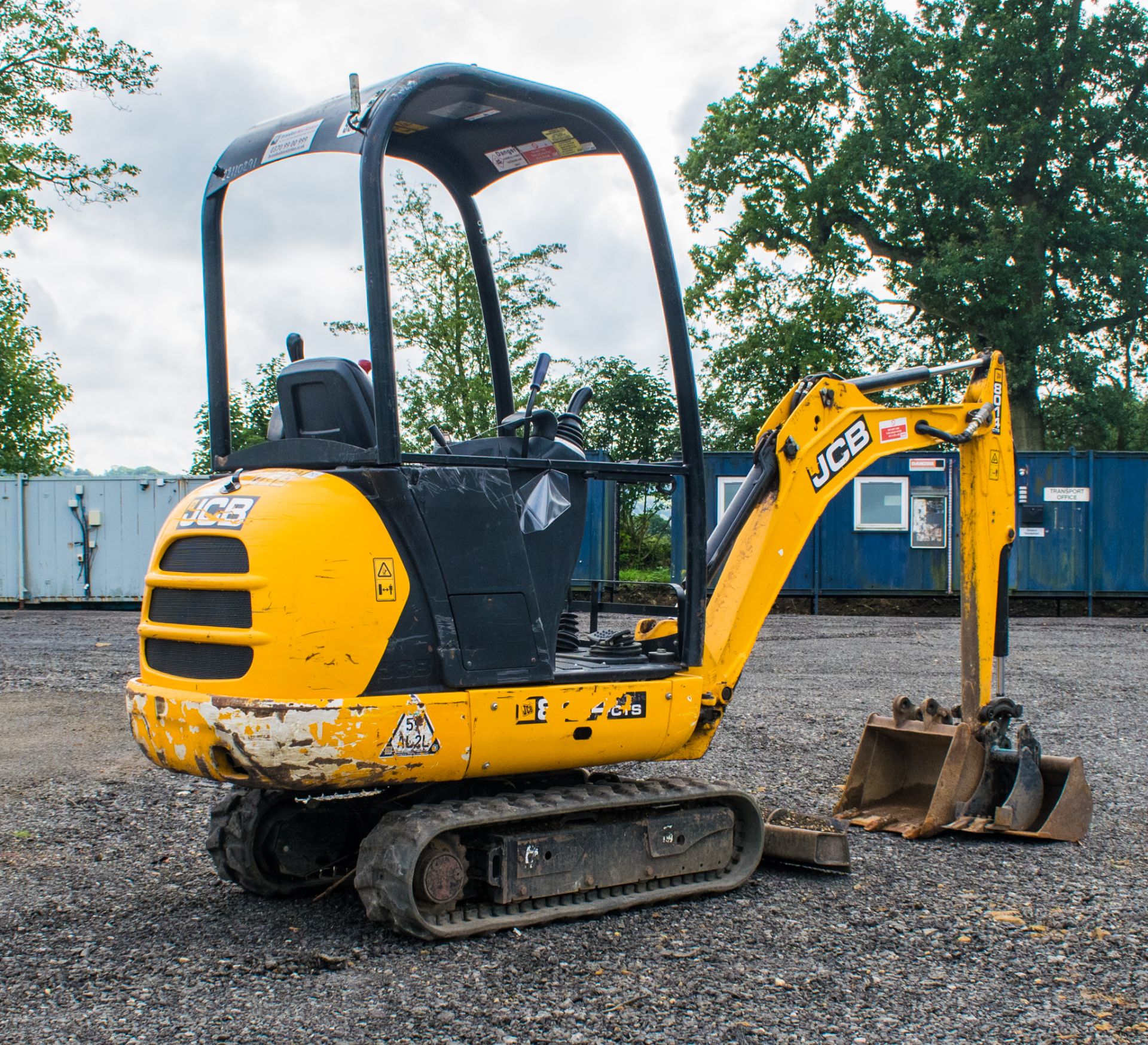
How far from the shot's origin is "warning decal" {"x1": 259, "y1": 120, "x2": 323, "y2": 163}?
167 inches

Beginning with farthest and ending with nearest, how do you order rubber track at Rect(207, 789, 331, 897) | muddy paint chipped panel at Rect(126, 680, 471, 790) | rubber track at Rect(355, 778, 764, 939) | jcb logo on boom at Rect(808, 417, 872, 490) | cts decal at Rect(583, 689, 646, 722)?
jcb logo on boom at Rect(808, 417, 872, 490) < rubber track at Rect(207, 789, 331, 897) < cts decal at Rect(583, 689, 646, 722) < rubber track at Rect(355, 778, 764, 939) < muddy paint chipped panel at Rect(126, 680, 471, 790)

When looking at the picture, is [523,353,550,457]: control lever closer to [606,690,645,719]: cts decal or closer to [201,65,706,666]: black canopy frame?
[201,65,706,666]: black canopy frame

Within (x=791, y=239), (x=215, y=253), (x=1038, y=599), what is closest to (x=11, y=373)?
(x=791, y=239)

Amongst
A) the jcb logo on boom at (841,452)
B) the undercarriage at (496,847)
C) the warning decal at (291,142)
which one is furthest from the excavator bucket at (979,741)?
the warning decal at (291,142)

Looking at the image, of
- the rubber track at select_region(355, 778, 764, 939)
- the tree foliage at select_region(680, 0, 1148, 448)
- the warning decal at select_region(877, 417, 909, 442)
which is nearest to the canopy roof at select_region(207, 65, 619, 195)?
the warning decal at select_region(877, 417, 909, 442)

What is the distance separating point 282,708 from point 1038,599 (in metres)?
17.9

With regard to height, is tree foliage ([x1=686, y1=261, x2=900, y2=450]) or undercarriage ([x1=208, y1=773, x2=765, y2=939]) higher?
tree foliage ([x1=686, y1=261, x2=900, y2=450])

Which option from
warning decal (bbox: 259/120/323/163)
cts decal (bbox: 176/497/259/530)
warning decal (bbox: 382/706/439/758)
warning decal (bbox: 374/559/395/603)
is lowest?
warning decal (bbox: 382/706/439/758)

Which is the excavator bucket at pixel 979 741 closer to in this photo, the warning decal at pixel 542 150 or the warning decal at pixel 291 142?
the warning decal at pixel 542 150

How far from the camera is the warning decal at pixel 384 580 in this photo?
3.98 meters

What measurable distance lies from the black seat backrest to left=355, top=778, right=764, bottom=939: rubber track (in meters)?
1.30

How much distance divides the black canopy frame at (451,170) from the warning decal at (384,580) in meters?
0.33

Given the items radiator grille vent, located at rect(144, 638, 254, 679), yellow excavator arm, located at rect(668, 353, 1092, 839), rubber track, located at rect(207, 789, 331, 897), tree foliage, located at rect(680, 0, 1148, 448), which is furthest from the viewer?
tree foliage, located at rect(680, 0, 1148, 448)

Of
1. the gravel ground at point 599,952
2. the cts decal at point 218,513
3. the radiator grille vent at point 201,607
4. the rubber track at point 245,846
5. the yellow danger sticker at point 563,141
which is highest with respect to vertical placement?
the yellow danger sticker at point 563,141
